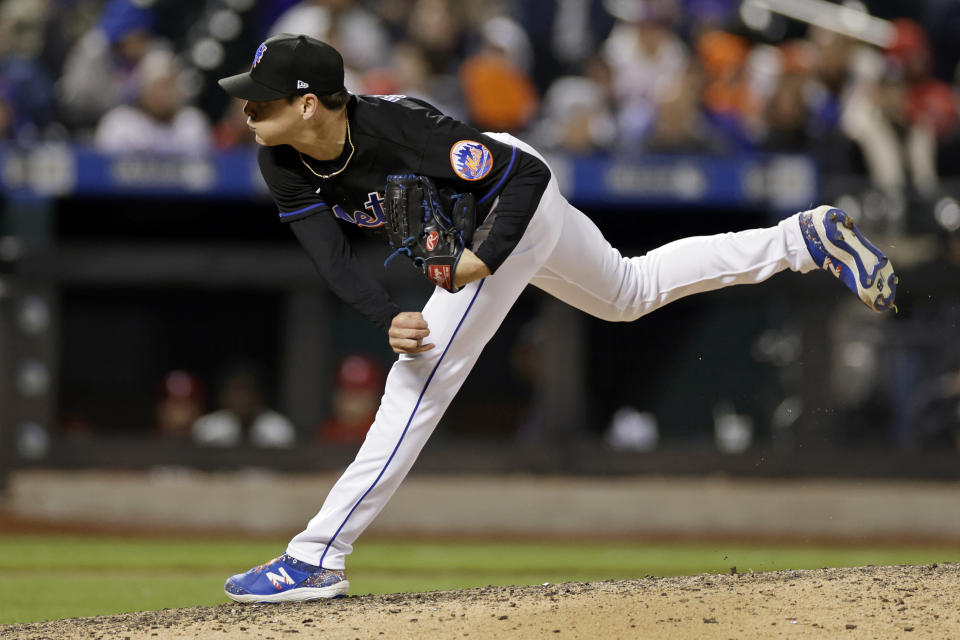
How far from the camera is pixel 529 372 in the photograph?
8914 mm

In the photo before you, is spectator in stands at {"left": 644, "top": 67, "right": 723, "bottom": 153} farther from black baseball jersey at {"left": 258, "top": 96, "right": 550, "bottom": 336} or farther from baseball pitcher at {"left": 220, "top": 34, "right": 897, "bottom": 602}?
black baseball jersey at {"left": 258, "top": 96, "right": 550, "bottom": 336}

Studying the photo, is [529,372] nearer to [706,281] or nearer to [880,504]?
[880,504]

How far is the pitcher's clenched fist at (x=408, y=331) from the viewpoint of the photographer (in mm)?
3807

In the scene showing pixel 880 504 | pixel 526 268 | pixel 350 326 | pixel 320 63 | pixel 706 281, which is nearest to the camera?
pixel 320 63

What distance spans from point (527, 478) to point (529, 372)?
0.80 meters

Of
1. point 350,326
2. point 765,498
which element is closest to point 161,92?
point 350,326

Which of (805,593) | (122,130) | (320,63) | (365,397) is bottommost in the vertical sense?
(805,593)

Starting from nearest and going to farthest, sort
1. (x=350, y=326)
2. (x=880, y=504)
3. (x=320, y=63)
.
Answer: (x=320, y=63)
(x=880, y=504)
(x=350, y=326)

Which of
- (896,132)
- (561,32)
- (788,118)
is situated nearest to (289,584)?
(788,118)

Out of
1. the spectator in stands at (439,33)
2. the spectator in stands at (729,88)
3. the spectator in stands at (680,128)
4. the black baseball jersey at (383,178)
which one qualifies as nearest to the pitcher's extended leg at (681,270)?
the black baseball jersey at (383,178)

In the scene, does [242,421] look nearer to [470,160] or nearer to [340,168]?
[340,168]

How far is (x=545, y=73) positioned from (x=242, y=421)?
131 inches

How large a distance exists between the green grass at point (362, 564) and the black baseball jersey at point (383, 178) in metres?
1.99

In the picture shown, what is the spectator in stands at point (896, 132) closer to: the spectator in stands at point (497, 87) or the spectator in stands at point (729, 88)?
the spectator in stands at point (729, 88)
